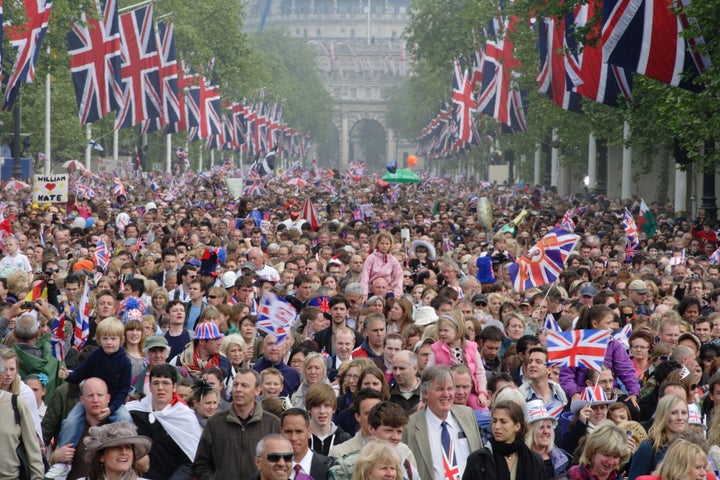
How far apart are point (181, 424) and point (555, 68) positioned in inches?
1118

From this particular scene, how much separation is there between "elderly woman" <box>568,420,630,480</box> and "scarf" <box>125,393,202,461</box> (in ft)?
8.00

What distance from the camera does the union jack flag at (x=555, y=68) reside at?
3559 cm

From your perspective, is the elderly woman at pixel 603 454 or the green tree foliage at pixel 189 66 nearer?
the elderly woman at pixel 603 454

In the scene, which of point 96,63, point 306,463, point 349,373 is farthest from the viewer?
point 96,63

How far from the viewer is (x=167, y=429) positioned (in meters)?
9.40

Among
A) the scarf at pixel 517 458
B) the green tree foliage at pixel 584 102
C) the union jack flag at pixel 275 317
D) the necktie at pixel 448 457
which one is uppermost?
the green tree foliage at pixel 584 102

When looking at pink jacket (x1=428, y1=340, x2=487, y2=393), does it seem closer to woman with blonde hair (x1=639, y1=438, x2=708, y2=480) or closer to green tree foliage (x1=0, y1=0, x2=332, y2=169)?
woman with blonde hair (x1=639, y1=438, x2=708, y2=480)

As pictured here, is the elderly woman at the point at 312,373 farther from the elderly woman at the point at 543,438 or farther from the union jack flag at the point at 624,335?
the union jack flag at the point at 624,335

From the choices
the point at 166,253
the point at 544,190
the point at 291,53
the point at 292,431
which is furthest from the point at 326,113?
the point at 292,431

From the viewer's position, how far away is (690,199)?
39906 mm

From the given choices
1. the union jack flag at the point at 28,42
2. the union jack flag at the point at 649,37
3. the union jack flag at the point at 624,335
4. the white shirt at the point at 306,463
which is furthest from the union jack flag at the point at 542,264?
the union jack flag at the point at 28,42

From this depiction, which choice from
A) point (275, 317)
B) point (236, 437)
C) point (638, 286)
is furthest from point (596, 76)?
point (236, 437)

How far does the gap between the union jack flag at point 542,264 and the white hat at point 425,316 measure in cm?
406

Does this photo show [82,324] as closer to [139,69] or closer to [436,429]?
[436,429]
